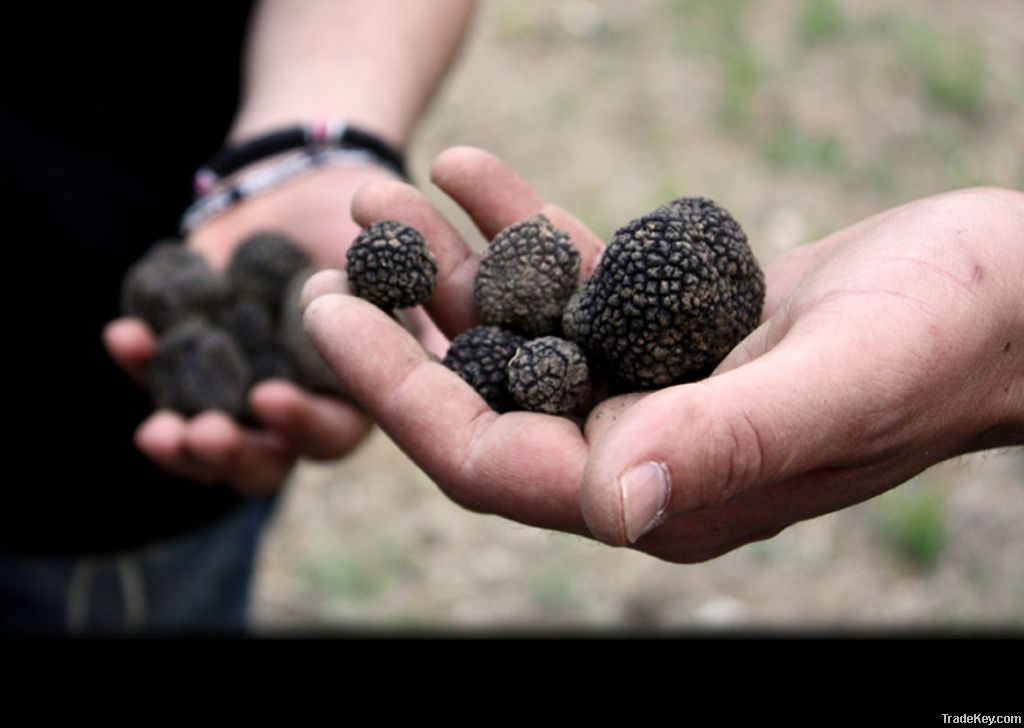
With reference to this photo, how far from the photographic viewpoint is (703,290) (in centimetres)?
164

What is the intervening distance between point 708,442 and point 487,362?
61 cm

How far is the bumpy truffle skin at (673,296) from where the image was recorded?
5.41 feet

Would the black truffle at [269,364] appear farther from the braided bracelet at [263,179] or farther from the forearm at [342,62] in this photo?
the forearm at [342,62]

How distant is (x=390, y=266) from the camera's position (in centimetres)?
181

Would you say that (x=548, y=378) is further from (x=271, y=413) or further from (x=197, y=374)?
(x=197, y=374)

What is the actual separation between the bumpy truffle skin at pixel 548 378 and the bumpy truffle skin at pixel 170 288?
1217 millimetres

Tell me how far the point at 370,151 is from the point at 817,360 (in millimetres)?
1547

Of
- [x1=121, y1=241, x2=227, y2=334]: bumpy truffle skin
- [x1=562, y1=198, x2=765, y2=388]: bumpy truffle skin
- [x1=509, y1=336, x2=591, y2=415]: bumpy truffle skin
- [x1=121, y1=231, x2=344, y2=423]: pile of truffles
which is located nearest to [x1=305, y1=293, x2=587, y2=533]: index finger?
[x1=509, y1=336, x2=591, y2=415]: bumpy truffle skin

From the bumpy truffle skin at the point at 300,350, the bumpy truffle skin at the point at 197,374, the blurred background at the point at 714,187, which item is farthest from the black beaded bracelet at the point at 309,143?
the blurred background at the point at 714,187

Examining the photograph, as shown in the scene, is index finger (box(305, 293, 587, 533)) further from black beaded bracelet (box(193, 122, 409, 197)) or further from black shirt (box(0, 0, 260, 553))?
black shirt (box(0, 0, 260, 553))

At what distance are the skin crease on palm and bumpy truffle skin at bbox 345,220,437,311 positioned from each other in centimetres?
16

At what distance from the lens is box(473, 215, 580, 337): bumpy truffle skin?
6.12 ft

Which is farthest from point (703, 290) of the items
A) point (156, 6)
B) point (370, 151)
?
point (156, 6)

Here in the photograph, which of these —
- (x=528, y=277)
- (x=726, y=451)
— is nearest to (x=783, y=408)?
(x=726, y=451)
